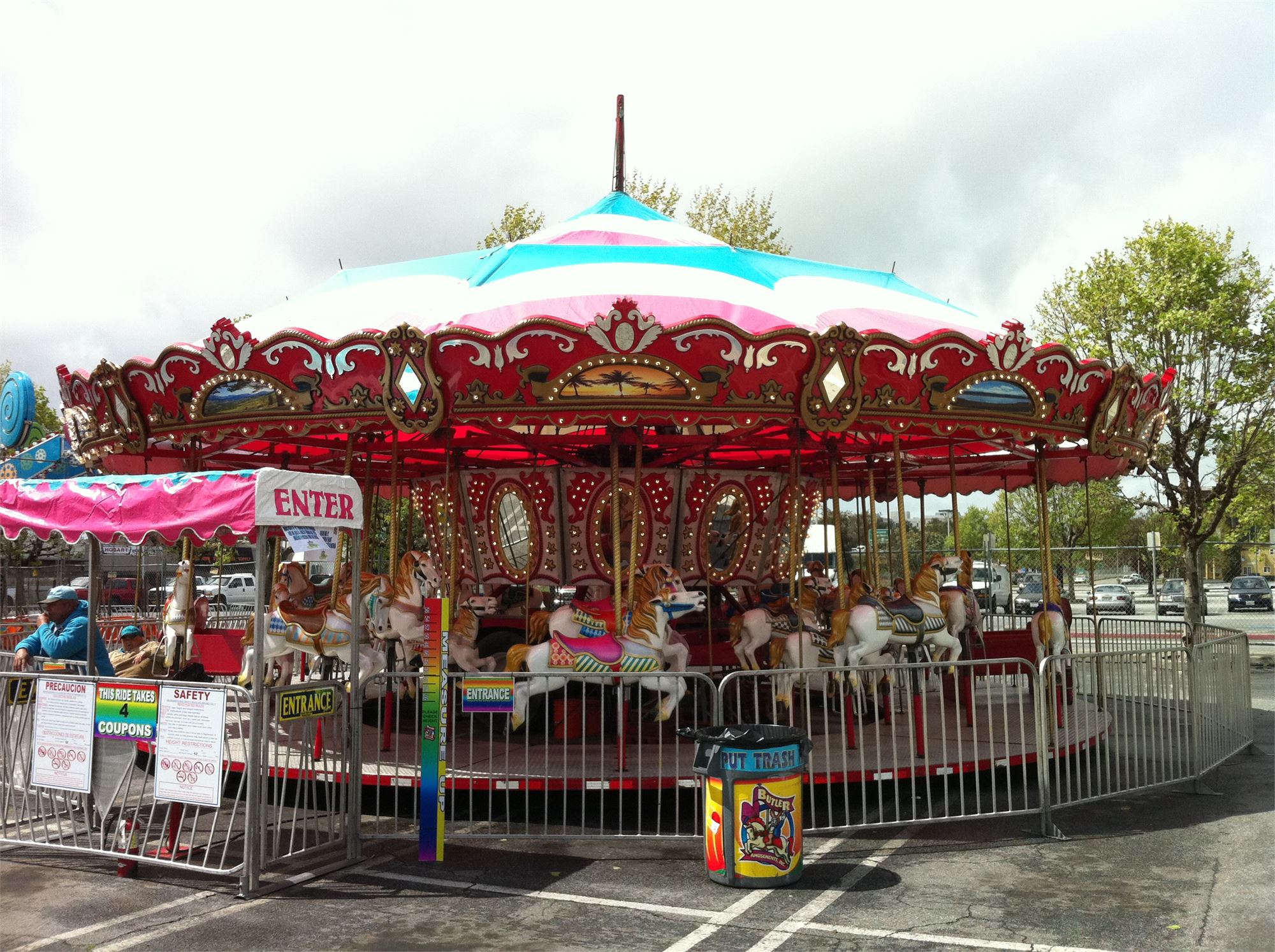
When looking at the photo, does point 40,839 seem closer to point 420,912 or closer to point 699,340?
point 420,912

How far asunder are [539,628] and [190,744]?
4.03m

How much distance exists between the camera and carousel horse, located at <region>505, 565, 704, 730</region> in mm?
8867

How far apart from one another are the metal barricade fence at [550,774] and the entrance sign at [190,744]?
1331 millimetres

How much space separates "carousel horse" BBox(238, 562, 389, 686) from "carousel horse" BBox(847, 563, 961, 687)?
14.1 ft

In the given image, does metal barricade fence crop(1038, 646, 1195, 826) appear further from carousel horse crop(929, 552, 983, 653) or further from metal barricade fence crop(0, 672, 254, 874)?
metal barricade fence crop(0, 672, 254, 874)

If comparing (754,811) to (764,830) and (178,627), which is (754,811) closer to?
(764,830)

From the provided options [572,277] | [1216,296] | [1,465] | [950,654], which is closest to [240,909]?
[572,277]

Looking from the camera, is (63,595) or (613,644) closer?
(63,595)

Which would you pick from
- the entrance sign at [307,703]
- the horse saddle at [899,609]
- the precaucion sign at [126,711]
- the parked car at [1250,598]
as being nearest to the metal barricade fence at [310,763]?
the entrance sign at [307,703]

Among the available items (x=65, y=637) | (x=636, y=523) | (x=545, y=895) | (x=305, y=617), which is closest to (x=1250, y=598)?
(x=636, y=523)

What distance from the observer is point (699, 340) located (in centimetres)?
826

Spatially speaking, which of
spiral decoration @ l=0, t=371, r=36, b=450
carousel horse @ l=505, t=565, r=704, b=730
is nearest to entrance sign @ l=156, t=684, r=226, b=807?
carousel horse @ l=505, t=565, r=704, b=730

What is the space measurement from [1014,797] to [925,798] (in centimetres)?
70

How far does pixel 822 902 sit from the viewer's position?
595 centimetres
